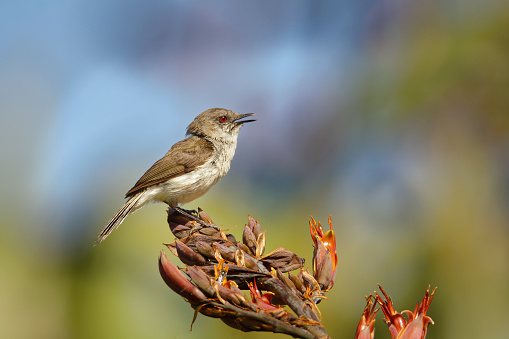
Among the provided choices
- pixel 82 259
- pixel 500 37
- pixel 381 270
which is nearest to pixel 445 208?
pixel 381 270

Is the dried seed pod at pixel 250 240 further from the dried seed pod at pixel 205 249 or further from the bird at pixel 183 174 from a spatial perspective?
the bird at pixel 183 174

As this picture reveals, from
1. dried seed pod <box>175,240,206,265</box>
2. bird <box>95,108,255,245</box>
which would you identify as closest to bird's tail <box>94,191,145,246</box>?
bird <box>95,108,255,245</box>

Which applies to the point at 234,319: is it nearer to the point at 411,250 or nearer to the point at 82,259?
the point at 82,259

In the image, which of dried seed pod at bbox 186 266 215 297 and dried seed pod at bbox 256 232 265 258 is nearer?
dried seed pod at bbox 186 266 215 297

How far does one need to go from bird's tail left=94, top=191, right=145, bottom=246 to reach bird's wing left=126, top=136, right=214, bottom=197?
2.2 inches

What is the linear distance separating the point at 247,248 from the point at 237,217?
253 cm

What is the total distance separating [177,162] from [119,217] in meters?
0.85

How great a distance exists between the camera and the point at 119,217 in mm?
4156

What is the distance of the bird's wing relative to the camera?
4.56 meters

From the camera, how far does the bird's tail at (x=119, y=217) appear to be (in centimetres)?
390

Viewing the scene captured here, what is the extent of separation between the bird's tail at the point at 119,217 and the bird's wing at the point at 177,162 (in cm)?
6

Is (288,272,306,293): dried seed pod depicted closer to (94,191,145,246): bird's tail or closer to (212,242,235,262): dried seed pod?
(212,242,235,262): dried seed pod

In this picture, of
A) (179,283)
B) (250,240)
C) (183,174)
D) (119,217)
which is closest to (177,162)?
(183,174)

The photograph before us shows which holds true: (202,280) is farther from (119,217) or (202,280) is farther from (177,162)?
(177,162)
